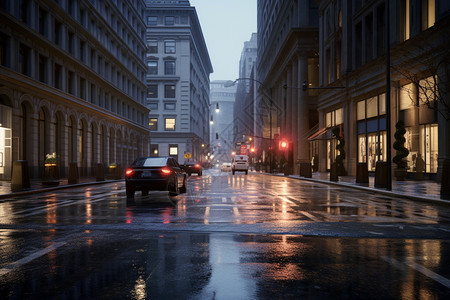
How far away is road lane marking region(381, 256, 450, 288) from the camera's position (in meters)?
5.06

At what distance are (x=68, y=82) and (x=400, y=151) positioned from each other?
88.6 ft

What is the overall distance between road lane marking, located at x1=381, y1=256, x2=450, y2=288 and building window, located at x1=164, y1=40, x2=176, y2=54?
83056 millimetres

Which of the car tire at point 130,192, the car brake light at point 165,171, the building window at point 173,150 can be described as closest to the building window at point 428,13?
the car brake light at point 165,171

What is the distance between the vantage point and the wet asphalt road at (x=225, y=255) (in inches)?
187

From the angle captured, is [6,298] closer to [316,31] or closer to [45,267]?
[45,267]

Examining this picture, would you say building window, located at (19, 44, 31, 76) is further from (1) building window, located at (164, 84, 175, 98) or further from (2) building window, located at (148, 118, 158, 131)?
(1) building window, located at (164, 84, 175, 98)

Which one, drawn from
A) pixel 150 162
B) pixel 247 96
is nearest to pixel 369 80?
pixel 150 162

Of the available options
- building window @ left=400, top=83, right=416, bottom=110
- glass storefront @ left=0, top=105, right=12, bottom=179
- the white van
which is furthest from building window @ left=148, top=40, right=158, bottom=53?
building window @ left=400, top=83, right=416, bottom=110

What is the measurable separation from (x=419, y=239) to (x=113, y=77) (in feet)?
151

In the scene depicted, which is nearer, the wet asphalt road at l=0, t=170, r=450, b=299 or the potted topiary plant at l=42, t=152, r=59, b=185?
the wet asphalt road at l=0, t=170, r=450, b=299

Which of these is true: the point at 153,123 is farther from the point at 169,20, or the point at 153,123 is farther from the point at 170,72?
the point at 169,20

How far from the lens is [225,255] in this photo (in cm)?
645

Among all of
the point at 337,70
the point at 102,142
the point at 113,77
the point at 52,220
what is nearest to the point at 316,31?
the point at 337,70

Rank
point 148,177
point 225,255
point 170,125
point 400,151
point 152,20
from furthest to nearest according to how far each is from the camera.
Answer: point 152,20
point 170,125
point 400,151
point 148,177
point 225,255
